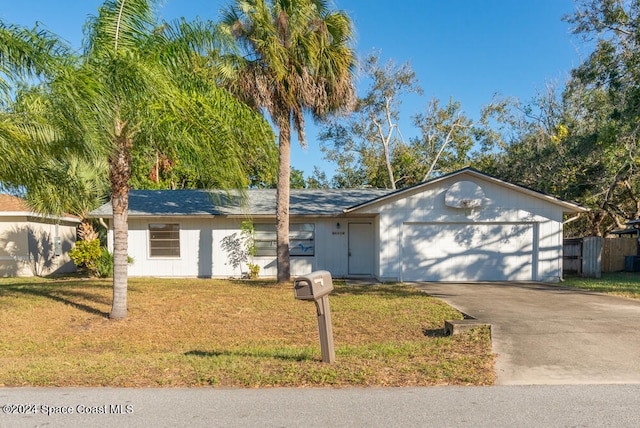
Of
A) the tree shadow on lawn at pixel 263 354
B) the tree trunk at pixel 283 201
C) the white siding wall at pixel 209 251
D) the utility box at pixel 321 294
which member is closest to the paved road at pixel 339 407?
the utility box at pixel 321 294

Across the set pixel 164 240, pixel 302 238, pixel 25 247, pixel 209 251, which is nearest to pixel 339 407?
pixel 302 238

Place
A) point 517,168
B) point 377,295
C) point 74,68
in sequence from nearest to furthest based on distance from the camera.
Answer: point 74,68 → point 377,295 → point 517,168

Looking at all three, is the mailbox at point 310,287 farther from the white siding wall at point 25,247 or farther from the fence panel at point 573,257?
the white siding wall at point 25,247

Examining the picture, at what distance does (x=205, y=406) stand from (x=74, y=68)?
648 cm

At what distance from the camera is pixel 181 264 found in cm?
1711

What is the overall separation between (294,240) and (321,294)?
1206 centimetres

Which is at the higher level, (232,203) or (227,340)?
(232,203)

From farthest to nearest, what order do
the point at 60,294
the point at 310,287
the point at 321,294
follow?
the point at 60,294, the point at 321,294, the point at 310,287

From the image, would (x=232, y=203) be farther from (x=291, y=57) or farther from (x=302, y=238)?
(x=291, y=57)

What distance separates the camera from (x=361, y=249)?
1727 cm

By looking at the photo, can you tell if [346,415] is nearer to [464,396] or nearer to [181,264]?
[464,396]

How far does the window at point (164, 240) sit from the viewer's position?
17156 mm

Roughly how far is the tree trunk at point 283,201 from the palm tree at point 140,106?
163 inches

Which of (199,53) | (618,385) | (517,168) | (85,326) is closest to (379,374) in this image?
(618,385)
